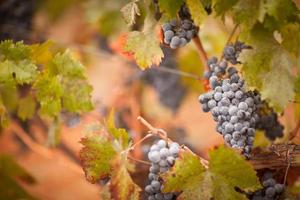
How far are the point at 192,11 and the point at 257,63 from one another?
0.16 m

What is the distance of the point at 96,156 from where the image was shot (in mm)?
924

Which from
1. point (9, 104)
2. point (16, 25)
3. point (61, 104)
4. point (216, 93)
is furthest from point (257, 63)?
point (16, 25)

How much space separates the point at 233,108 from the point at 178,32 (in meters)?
0.19

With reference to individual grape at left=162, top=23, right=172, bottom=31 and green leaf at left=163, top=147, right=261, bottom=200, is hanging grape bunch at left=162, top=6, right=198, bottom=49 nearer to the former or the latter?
individual grape at left=162, top=23, right=172, bottom=31

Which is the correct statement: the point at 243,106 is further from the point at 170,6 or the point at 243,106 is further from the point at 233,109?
the point at 170,6

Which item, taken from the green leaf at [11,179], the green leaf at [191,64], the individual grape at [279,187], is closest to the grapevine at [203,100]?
the individual grape at [279,187]

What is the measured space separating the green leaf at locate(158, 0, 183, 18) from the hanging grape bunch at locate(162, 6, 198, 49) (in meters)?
0.04

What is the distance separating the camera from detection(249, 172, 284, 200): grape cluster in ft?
3.02

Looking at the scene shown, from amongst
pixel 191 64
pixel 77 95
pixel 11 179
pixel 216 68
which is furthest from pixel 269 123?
pixel 11 179

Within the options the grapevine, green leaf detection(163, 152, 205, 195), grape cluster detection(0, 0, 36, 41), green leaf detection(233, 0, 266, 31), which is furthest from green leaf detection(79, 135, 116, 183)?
grape cluster detection(0, 0, 36, 41)

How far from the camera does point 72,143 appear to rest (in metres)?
2.17

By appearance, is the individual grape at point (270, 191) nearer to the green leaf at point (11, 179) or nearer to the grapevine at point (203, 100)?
the grapevine at point (203, 100)

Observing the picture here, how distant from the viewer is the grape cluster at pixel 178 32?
37.3 inches

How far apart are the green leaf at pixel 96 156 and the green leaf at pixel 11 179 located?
70 centimetres
